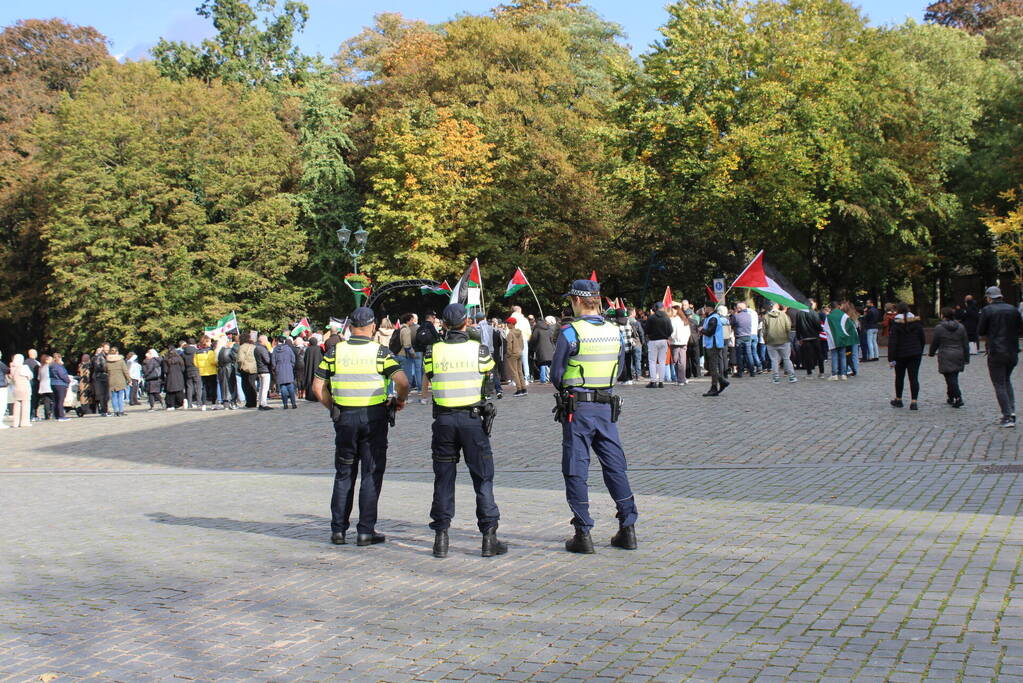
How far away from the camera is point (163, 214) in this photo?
44125mm

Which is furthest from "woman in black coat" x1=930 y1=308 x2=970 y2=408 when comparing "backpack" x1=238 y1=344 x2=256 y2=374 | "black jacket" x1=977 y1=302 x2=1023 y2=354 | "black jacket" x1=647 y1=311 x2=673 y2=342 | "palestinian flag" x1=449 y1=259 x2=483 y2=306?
"backpack" x1=238 y1=344 x2=256 y2=374

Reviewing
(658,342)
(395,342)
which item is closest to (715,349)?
(658,342)

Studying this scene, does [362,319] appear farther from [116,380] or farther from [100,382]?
[100,382]

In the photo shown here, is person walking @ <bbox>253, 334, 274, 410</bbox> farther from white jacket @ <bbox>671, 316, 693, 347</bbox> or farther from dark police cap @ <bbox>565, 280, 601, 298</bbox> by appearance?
dark police cap @ <bbox>565, 280, 601, 298</bbox>

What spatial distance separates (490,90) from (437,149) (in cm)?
553

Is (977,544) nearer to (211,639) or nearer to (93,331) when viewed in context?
(211,639)

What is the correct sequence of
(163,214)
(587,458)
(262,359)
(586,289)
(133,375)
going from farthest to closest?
(163,214) → (133,375) → (262,359) → (586,289) → (587,458)

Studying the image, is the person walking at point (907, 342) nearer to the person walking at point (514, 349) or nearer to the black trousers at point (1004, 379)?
the black trousers at point (1004, 379)

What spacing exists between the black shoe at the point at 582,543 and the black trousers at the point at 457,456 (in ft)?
1.87

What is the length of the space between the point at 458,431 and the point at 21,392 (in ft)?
60.0

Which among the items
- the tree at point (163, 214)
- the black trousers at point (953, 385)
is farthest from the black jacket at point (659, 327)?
the tree at point (163, 214)

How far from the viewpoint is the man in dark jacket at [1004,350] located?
14.1 meters

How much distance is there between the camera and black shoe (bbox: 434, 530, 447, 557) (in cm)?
786

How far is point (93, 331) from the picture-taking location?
42375 millimetres
